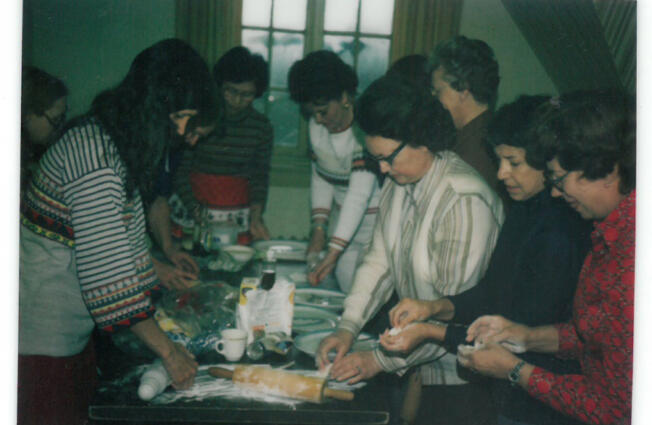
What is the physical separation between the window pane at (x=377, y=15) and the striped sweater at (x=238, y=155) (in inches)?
17.4

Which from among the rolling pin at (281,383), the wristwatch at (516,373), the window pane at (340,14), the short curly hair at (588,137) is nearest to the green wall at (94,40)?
the short curly hair at (588,137)

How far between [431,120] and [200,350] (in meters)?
0.90

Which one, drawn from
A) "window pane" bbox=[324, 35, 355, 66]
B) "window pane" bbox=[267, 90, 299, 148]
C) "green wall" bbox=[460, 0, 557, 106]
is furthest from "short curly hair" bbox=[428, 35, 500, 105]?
"window pane" bbox=[267, 90, 299, 148]

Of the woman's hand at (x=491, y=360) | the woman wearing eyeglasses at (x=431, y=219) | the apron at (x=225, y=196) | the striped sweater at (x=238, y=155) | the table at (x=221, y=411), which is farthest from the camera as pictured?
the apron at (x=225, y=196)

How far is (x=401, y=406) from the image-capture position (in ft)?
5.36

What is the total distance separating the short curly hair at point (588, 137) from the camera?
1.31m

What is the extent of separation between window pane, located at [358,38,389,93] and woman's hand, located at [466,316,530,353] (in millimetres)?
816

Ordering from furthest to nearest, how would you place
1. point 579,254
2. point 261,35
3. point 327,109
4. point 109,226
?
point 327,109 → point 261,35 → point 579,254 → point 109,226

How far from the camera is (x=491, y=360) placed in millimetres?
1413

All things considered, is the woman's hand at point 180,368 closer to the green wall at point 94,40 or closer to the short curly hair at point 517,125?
the green wall at point 94,40

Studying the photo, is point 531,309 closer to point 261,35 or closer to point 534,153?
point 534,153

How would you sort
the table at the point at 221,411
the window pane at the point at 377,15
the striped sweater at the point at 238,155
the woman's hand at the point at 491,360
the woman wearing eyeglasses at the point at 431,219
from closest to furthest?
the table at the point at 221,411
the woman's hand at the point at 491,360
the woman wearing eyeglasses at the point at 431,219
the window pane at the point at 377,15
the striped sweater at the point at 238,155

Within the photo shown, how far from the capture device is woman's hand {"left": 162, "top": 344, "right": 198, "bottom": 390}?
1.22m

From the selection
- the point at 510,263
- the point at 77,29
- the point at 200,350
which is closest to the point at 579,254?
the point at 510,263
